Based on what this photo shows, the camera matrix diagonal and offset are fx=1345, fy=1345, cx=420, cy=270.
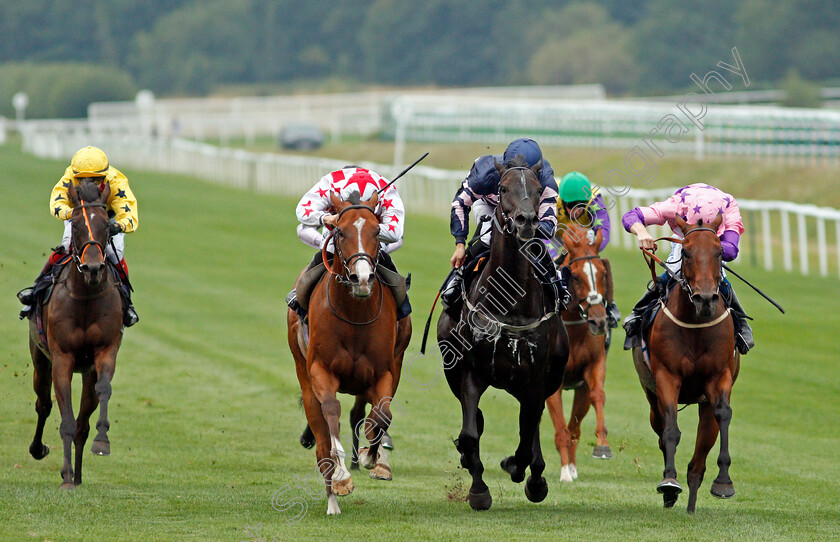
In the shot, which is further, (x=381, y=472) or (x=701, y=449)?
(x=381, y=472)

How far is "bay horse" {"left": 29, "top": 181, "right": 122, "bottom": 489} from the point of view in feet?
28.0

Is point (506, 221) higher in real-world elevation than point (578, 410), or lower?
higher

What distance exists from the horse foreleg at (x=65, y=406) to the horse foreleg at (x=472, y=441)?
8.47 ft

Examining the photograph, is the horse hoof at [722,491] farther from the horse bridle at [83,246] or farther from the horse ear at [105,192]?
the horse ear at [105,192]

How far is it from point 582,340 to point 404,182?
69.8 feet

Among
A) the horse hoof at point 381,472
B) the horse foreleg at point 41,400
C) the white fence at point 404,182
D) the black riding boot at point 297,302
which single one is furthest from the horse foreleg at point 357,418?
the white fence at point 404,182

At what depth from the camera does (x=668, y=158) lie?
2944cm

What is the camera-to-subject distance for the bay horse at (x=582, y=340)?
9.78 meters

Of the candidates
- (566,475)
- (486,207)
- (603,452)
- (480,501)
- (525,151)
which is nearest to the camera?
(480,501)

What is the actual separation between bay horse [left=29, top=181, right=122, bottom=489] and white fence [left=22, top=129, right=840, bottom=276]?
5.96 meters

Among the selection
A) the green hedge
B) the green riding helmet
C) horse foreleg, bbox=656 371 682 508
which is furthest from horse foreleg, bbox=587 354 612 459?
the green hedge

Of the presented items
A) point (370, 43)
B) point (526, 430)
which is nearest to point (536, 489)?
point (526, 430)

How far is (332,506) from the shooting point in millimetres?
7883

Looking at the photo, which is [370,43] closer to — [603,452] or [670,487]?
[603,452]
